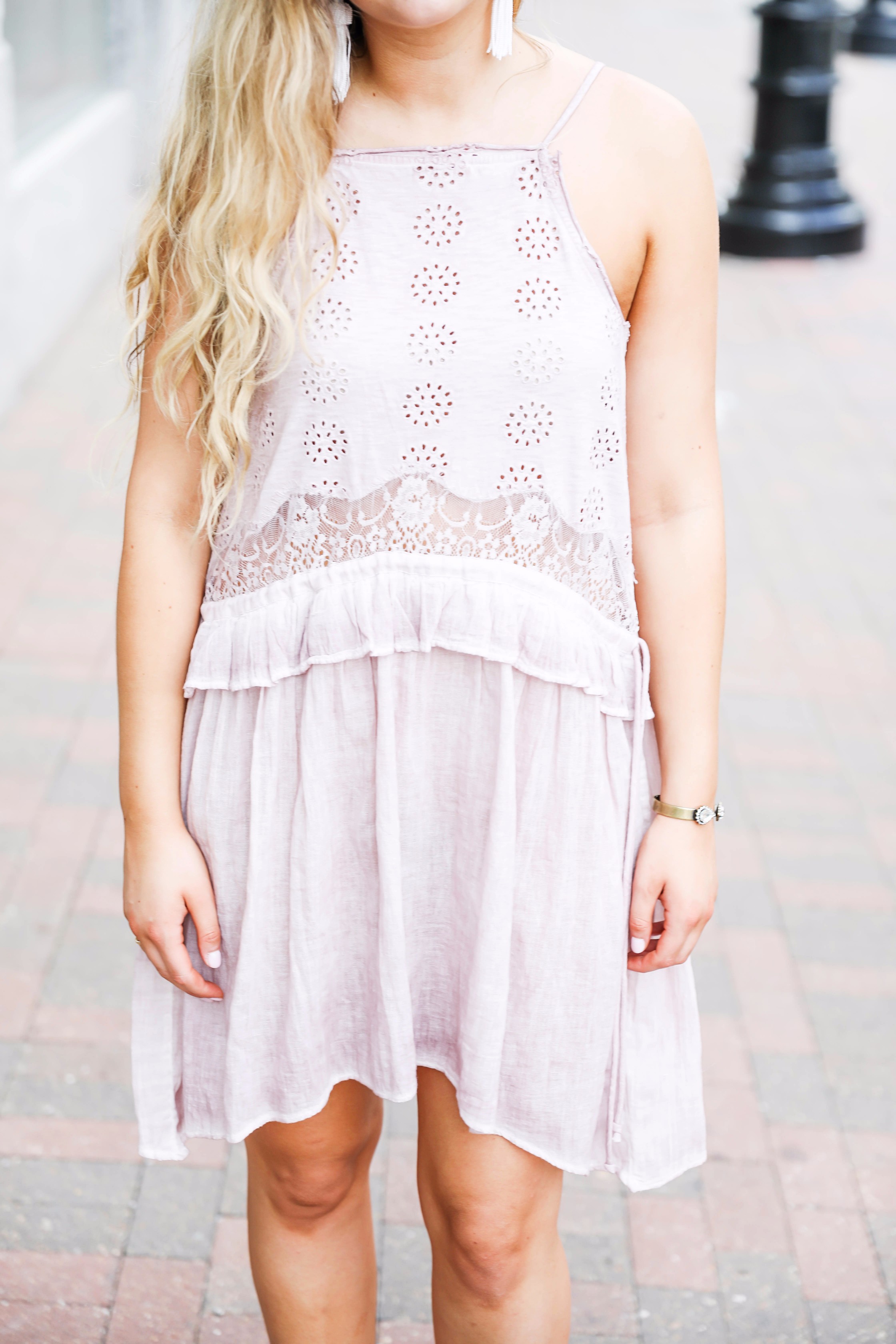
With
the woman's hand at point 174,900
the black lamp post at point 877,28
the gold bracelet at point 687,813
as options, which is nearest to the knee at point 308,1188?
the woman's hand at point 174,900

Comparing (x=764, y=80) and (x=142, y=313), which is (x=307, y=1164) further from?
(x=764, y=80)

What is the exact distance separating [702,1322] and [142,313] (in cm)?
175

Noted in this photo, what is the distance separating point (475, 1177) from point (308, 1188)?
22 centimetres

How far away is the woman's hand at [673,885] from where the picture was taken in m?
1.56

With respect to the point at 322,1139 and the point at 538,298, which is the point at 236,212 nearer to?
the point at 538,298

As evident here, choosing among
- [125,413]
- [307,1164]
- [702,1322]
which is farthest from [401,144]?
[702,1322]

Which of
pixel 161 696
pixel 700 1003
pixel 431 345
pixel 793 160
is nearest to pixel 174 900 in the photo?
pixel 161 696

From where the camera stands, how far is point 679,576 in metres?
1.58

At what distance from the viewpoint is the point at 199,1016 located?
1652 mm

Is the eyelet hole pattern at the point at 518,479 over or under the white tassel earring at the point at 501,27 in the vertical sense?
under

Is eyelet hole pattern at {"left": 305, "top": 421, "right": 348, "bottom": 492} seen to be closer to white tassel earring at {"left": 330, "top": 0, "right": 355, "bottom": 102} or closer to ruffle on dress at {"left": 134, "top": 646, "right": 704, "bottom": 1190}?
ruffle on dress at {"left": 134, "top": 646, "right": 704, "bottom": 1190}

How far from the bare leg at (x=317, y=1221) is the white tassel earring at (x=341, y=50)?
1.08m

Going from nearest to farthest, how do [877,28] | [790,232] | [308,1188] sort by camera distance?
[308,1188]
[790,232]
[877,28]

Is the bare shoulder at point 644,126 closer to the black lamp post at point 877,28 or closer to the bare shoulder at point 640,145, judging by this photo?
the bare shoulder at point 640,145
